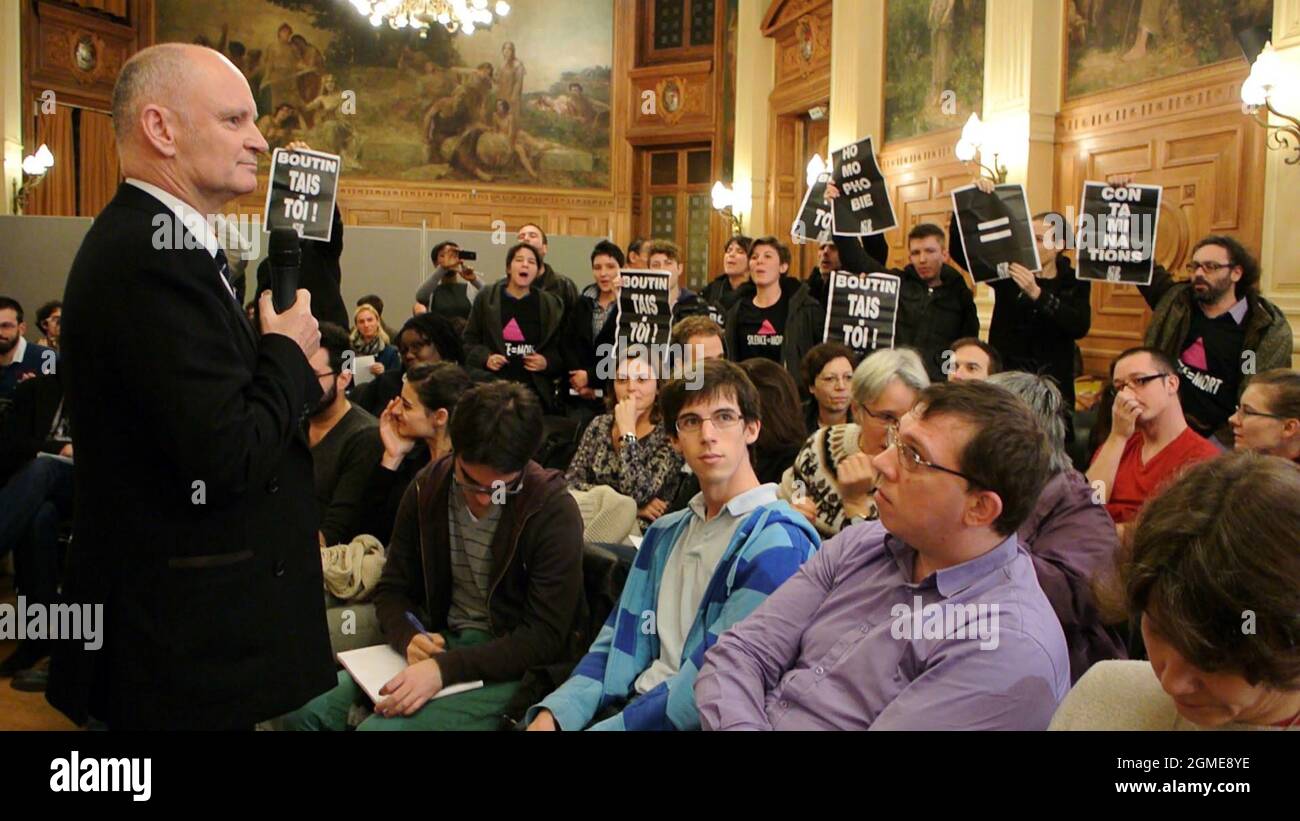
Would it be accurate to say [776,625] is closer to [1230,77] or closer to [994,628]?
[994,628]

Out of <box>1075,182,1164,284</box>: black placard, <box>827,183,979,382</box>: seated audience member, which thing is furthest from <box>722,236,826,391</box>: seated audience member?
Answer: <box>1075,182,1164,284</box>: black placard

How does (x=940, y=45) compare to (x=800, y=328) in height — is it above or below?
above

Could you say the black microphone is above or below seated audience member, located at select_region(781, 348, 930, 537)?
above

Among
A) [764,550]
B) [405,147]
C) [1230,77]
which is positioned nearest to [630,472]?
[764,550]

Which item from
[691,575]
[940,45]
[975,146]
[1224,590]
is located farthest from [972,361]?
[940,45]

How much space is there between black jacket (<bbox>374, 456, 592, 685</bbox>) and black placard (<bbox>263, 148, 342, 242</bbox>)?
71.0 inches

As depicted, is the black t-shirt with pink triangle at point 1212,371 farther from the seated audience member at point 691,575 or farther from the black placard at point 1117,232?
the seated audience member at point 691,575

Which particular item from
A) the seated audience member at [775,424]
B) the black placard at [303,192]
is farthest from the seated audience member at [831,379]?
the black placard at [303,192]

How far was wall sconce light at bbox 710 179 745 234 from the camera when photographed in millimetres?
14336

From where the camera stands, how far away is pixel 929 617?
1881 millimetres

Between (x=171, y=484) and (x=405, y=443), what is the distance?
2.21m

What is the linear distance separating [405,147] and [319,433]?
44.0 feet

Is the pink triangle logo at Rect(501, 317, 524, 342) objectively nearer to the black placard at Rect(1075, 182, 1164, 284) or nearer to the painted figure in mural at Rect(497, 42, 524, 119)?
the black placard at Rect(1075, 182, 1164, 284)

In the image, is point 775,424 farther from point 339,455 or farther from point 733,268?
point 733,268
